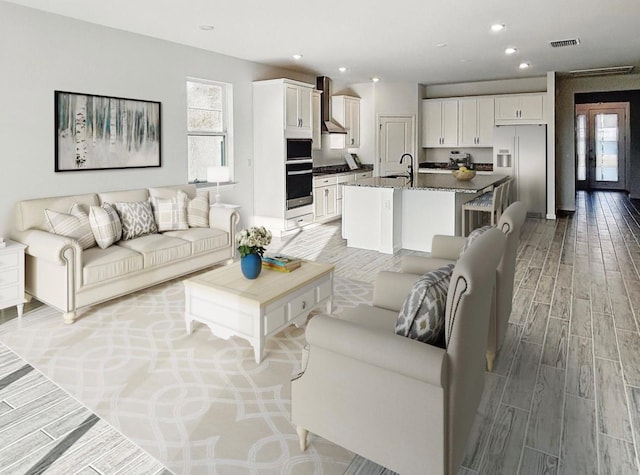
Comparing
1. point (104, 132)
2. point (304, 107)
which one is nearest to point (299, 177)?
point (304, 107)

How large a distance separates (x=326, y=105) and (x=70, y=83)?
480cm

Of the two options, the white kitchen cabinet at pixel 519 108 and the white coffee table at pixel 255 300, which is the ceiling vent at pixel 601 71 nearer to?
the white kitchen cabinet at pixel 519 108

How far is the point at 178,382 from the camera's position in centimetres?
273

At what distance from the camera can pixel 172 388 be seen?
2.67 m

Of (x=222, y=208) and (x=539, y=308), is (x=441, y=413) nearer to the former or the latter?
(x=539, y=308)

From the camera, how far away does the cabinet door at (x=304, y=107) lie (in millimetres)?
7136

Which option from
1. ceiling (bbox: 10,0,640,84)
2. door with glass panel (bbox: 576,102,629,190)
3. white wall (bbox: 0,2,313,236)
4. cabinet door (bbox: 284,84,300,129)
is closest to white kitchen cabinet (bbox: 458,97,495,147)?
ceiling (bbox: 10,0,640,84)

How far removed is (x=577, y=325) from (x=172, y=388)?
3.02m

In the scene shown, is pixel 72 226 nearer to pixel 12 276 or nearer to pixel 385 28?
pixel 12 276

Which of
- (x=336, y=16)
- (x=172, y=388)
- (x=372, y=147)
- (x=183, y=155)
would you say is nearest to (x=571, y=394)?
(x=172, y=388)

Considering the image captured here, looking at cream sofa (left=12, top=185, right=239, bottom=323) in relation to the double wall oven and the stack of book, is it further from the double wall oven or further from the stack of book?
the double wall oven

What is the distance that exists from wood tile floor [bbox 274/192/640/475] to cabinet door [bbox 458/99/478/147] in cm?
379

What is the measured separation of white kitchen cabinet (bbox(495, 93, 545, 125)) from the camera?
851 cm

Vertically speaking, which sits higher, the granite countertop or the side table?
the granite countertop
